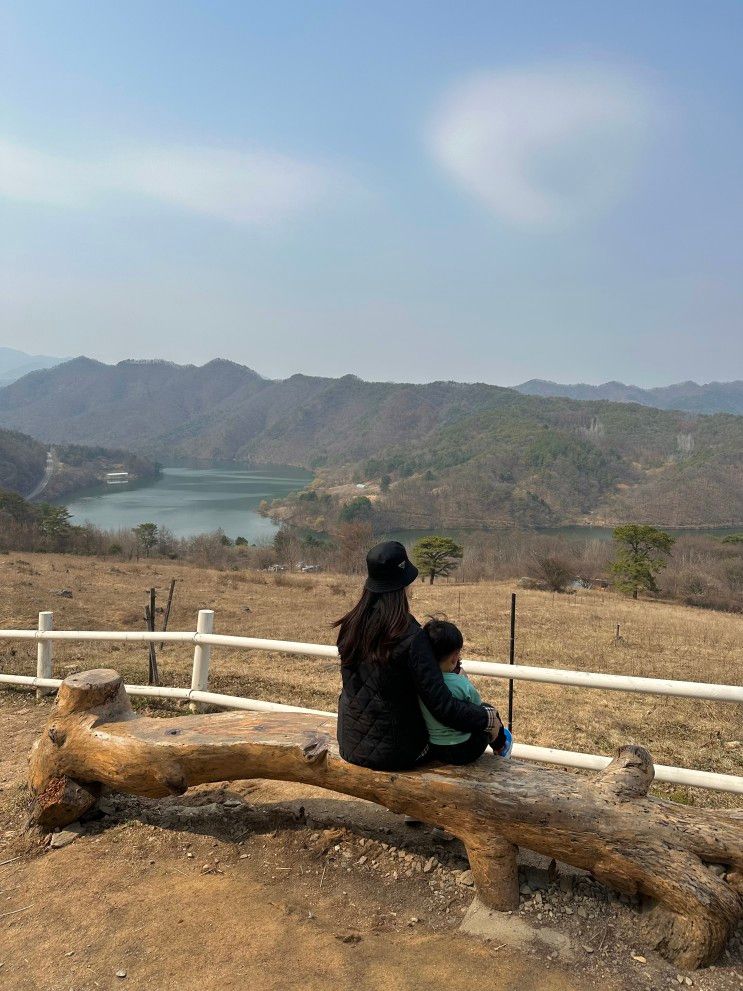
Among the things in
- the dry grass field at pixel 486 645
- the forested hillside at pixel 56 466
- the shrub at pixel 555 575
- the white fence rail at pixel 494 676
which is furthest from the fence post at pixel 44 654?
the forested hillside at pixel 56 466

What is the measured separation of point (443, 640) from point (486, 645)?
11.2m

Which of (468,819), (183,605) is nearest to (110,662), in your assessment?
(468,819)

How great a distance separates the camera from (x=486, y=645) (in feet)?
43.9

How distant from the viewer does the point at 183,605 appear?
2145 cm

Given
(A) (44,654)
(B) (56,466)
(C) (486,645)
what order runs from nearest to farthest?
(A) (44,654) < (C) (486,645) < (B) (56,466)

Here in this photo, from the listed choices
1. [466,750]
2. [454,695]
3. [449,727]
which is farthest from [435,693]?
[466,750]

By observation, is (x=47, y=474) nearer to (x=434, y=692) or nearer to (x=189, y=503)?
(x=189, y=503)

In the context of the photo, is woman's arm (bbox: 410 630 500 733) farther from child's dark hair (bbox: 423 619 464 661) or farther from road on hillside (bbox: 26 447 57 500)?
road on hillside (bbox: 26 447 57 500)

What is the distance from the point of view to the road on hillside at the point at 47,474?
105738 mm

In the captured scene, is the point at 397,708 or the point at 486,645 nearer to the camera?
the point at 397,708

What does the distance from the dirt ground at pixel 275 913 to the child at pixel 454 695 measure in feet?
2.12

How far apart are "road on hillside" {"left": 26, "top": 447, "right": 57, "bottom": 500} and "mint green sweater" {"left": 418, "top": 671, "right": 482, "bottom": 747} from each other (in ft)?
369

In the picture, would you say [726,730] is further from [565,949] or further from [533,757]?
[565,949]

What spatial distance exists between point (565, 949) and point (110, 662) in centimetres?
796
